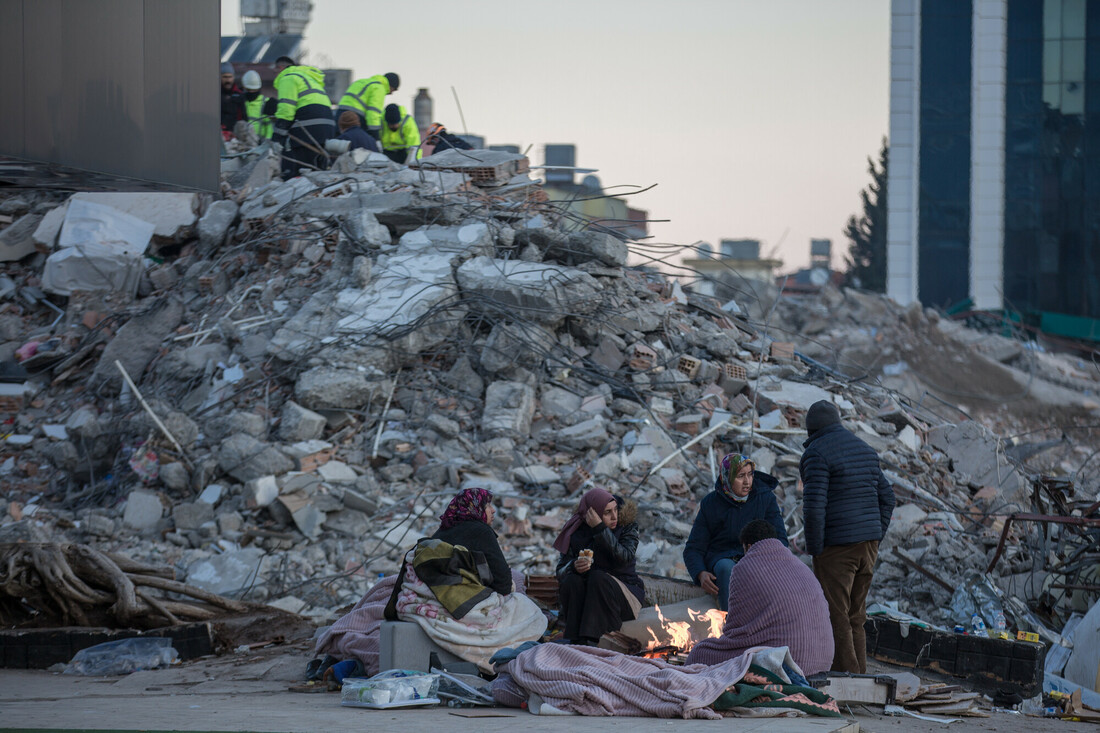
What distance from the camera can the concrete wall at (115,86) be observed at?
14.5 feet

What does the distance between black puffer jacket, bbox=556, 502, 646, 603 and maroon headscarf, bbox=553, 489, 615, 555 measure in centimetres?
3

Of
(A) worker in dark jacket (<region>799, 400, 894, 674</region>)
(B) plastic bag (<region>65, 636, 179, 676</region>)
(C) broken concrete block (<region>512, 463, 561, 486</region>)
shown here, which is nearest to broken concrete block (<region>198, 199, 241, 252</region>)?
(C) broken concrete block (<region>512, 463, 561, 486</region>)

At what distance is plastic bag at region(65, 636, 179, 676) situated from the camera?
6.68m

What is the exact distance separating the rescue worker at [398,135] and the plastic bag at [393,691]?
10013 millimetres

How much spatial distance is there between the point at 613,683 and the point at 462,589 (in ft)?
4.01

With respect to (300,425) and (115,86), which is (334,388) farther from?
(115,86)

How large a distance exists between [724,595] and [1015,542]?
3929mm

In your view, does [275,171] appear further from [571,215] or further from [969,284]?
[969,284]

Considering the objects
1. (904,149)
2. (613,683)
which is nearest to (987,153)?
(904,149)

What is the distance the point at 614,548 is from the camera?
6121mm

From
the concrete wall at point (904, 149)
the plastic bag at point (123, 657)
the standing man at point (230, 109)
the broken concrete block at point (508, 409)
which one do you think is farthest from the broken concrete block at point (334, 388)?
the concrete wall at point (904, 149)

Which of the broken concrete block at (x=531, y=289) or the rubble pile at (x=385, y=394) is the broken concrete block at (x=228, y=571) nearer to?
the rubble pile at (x=385, y=394)

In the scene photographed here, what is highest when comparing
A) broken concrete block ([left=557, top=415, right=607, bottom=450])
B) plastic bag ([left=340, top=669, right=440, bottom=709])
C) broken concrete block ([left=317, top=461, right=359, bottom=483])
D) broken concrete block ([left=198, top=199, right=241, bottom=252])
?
broken concrete block ([left=198, top=199, right=241, bottom=252])

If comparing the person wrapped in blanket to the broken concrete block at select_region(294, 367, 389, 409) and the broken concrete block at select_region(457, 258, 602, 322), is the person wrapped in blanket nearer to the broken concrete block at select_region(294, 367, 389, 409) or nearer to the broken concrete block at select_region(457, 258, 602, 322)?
the broken concrete block at select_region(294, 367, 389, 409)
